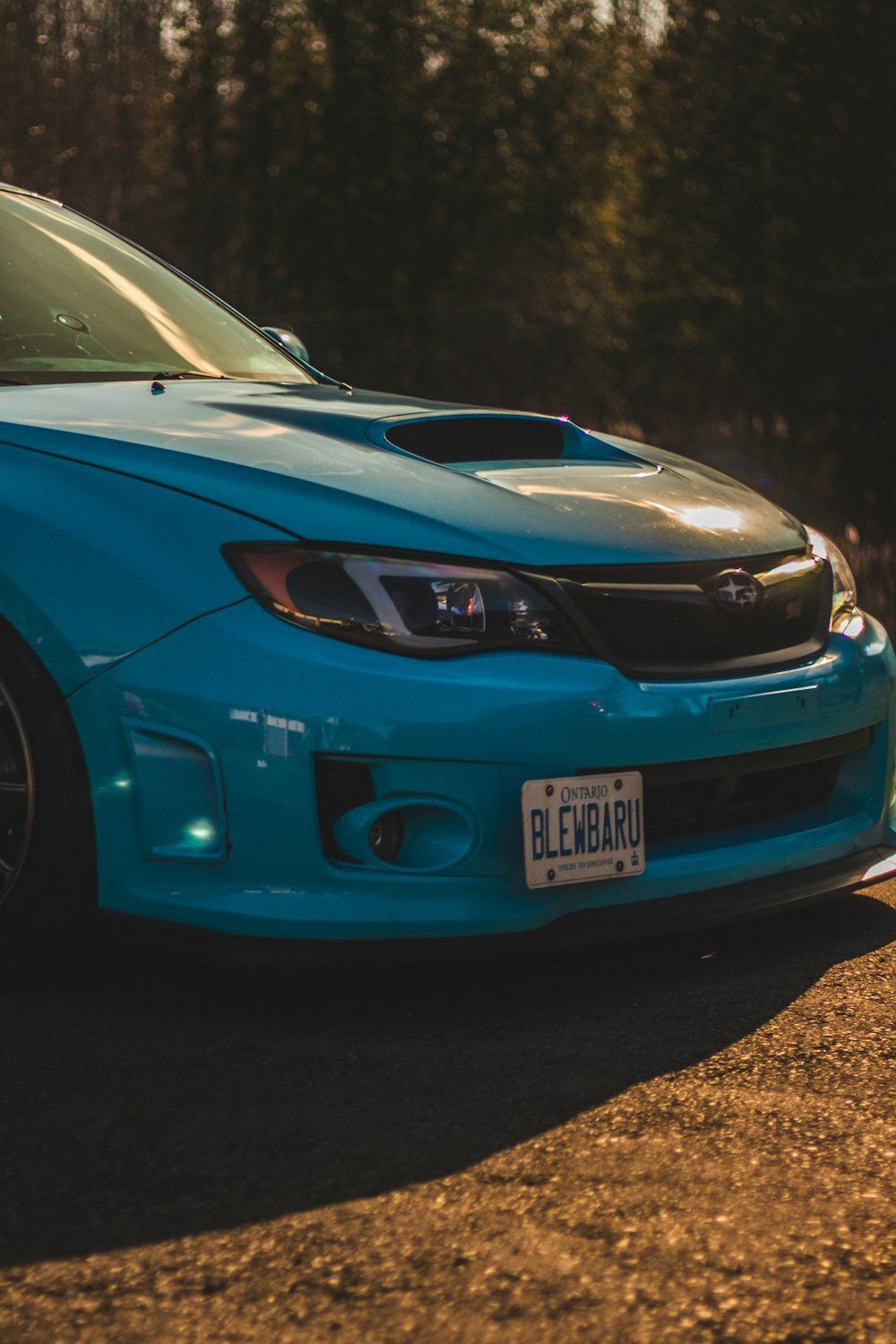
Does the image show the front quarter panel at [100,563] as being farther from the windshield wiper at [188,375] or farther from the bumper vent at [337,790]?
the windshield wiper at [188,375]

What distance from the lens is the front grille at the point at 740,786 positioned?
2.99m

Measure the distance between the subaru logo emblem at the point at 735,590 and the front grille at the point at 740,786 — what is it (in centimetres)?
29

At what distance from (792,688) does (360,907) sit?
95cm

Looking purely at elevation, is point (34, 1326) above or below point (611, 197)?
below

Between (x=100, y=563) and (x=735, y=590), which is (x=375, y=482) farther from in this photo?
(x=735, y=590)

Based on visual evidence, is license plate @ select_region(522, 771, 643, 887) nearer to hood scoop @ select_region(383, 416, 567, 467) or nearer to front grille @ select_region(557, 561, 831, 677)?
front grille @ select_region(557, 561, 831, 677)

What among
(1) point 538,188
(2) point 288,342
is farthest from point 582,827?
(1) point 538,188

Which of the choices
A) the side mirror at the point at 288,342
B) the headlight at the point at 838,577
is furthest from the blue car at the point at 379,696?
the side mirror at the point at 288,342

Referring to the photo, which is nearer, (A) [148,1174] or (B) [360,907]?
(A) [148,1174]

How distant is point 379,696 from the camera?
276cm

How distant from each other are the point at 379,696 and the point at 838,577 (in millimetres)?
1308

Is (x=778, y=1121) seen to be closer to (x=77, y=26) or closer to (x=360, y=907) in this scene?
(x=360, y=907)

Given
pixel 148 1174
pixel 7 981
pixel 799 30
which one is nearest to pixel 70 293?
pixel 7 981

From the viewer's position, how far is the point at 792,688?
3133 mm
